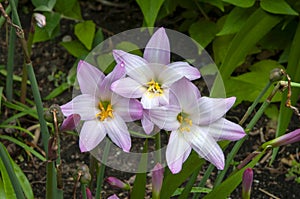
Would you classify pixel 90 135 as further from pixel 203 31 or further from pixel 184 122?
pixel 203 31

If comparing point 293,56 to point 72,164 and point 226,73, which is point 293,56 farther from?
point 72,164

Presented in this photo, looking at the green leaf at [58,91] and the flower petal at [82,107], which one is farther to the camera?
the green leaf at [58,91]

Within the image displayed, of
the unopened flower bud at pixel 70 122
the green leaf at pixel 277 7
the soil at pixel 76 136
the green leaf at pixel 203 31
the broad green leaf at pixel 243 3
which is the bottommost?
the soil at pixel 76 136

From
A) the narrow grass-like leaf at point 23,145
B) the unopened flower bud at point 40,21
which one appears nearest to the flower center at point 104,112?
the unopened flower bud at point 40,21

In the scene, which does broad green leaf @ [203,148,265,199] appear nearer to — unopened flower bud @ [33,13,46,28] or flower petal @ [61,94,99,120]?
flower petal @ [61,94,99,120]

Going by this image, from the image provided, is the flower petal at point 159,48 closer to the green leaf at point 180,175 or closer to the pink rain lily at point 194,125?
the pink rain lily at point 194,125

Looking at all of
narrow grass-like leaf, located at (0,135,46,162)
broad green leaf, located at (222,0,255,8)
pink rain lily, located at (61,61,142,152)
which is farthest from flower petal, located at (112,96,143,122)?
broad green leaf, located at (222,0,255,8)

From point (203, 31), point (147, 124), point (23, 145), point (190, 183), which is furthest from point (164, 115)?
point (203, 31)
